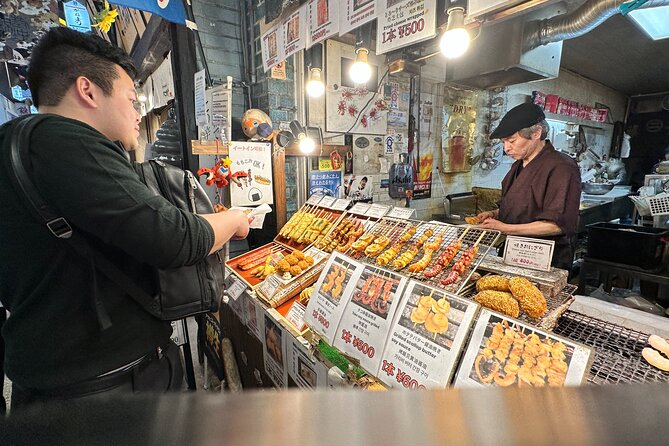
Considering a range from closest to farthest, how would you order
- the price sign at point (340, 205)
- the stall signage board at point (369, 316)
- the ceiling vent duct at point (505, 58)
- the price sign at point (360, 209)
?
the stall signage board at point (369, 316) → the price sign at point (360, 209) → the price sign at point (340, 205) → the ceiling vent duct at point (505, 58)

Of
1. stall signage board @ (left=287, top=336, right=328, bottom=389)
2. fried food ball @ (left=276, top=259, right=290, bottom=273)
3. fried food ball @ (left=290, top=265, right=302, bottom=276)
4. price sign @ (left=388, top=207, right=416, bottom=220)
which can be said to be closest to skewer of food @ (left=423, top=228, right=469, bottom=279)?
price sign @ (left=388, top=207, right=416, bottom=220)

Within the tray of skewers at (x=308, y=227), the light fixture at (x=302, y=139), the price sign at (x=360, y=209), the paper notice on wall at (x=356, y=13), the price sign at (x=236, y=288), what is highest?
the paper notice on wall at (x=356, y=13)

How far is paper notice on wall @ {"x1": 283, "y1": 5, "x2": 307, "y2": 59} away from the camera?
347 cm

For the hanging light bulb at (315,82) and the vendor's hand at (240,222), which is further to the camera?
the hanging light bulb at (315,82)

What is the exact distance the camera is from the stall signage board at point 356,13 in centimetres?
285

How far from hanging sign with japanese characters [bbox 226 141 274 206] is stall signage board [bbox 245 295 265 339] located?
57.3 inches

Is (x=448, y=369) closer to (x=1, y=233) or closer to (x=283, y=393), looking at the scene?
(x=283, y=393)

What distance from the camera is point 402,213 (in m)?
3.02

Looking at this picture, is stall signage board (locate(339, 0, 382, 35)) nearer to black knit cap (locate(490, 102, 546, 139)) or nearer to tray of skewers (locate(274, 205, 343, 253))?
black knit cap (locate(490, 102, 546, 139))

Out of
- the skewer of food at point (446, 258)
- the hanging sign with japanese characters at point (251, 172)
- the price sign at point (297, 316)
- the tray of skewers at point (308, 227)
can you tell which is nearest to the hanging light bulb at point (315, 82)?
the hanging sign with japanese characters at point (251, 172)

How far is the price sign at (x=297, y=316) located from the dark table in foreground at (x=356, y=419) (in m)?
1.79

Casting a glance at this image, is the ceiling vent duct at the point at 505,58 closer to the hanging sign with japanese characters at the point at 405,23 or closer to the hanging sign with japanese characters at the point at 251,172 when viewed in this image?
the hanging sign with japanese characters at the point at 405,23

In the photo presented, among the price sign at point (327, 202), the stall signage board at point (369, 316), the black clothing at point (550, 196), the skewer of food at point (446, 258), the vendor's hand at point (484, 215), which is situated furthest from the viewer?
the price sign at point (327, 202)

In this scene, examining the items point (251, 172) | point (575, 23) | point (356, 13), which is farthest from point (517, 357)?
point (575, 23)
